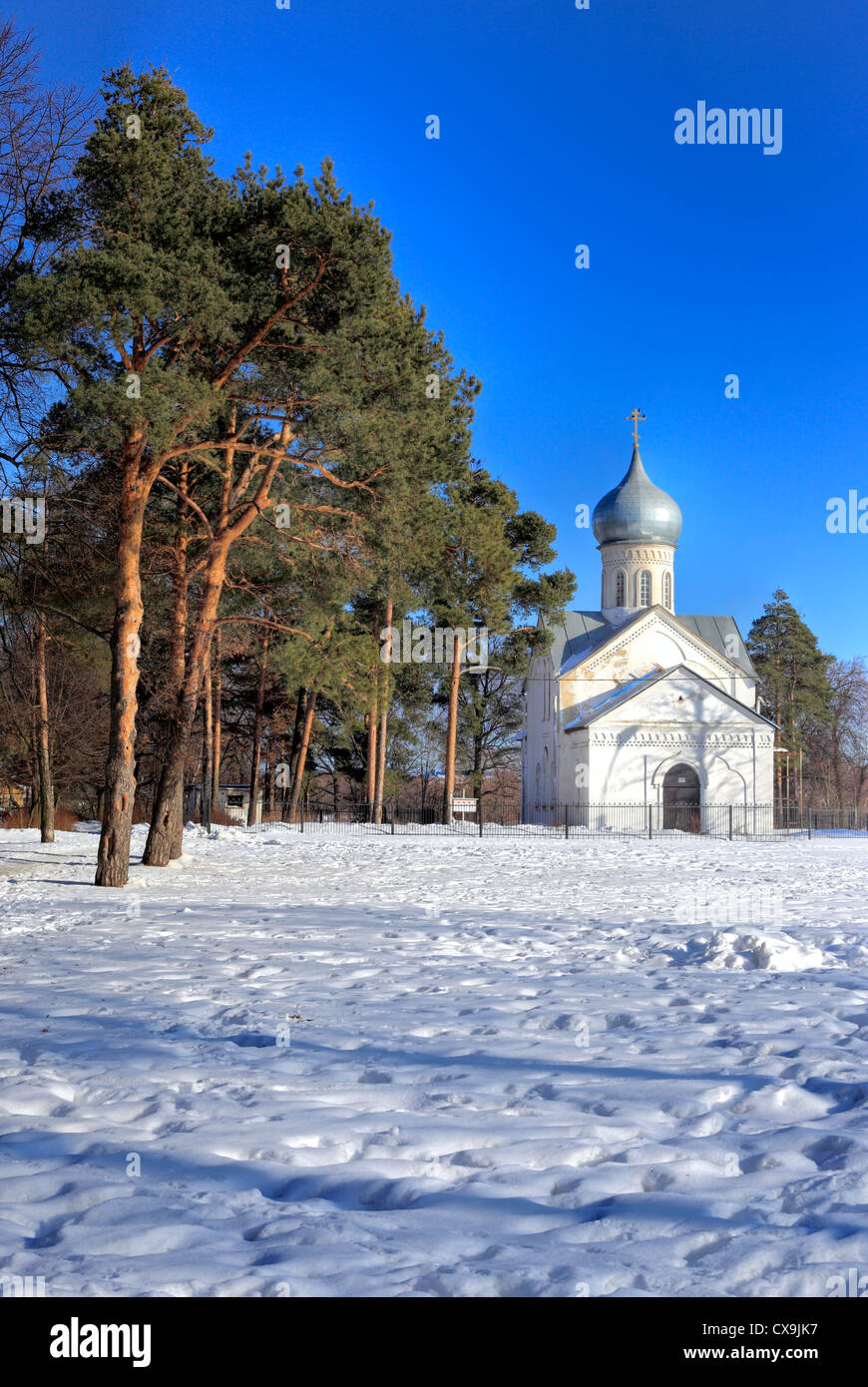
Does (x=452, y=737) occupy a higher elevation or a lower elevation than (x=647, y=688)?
lower

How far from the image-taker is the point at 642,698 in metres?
43.4

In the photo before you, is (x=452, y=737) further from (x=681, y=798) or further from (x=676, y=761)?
(x=681, y=798)

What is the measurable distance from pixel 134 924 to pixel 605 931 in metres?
4.85

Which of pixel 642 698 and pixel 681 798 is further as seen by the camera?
pixel 681 798

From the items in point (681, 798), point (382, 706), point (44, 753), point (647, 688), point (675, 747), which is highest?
point (647, 688)

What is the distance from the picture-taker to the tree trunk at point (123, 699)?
1526 centimetres

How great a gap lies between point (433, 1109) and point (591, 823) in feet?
126

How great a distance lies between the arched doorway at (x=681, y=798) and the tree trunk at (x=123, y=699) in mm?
31180

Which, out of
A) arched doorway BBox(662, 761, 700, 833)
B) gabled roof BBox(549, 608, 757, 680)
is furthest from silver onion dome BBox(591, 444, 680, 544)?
arched doorway BBox(662, 761, 700, 833)

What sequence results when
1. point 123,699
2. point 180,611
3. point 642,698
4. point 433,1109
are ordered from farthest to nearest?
point 642,698 → point 180,611 → point 123,699 → point 433,1109

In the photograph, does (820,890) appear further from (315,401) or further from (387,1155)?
(387,1155)

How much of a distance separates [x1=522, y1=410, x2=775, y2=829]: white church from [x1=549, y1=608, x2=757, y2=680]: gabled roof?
0.22ft

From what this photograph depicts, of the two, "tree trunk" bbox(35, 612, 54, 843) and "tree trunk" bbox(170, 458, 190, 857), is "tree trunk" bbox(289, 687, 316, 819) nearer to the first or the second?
"tree trunk" bbox(35, 612, 54, 843)

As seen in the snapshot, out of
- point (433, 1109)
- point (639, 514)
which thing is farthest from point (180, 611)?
point (639, 514)
